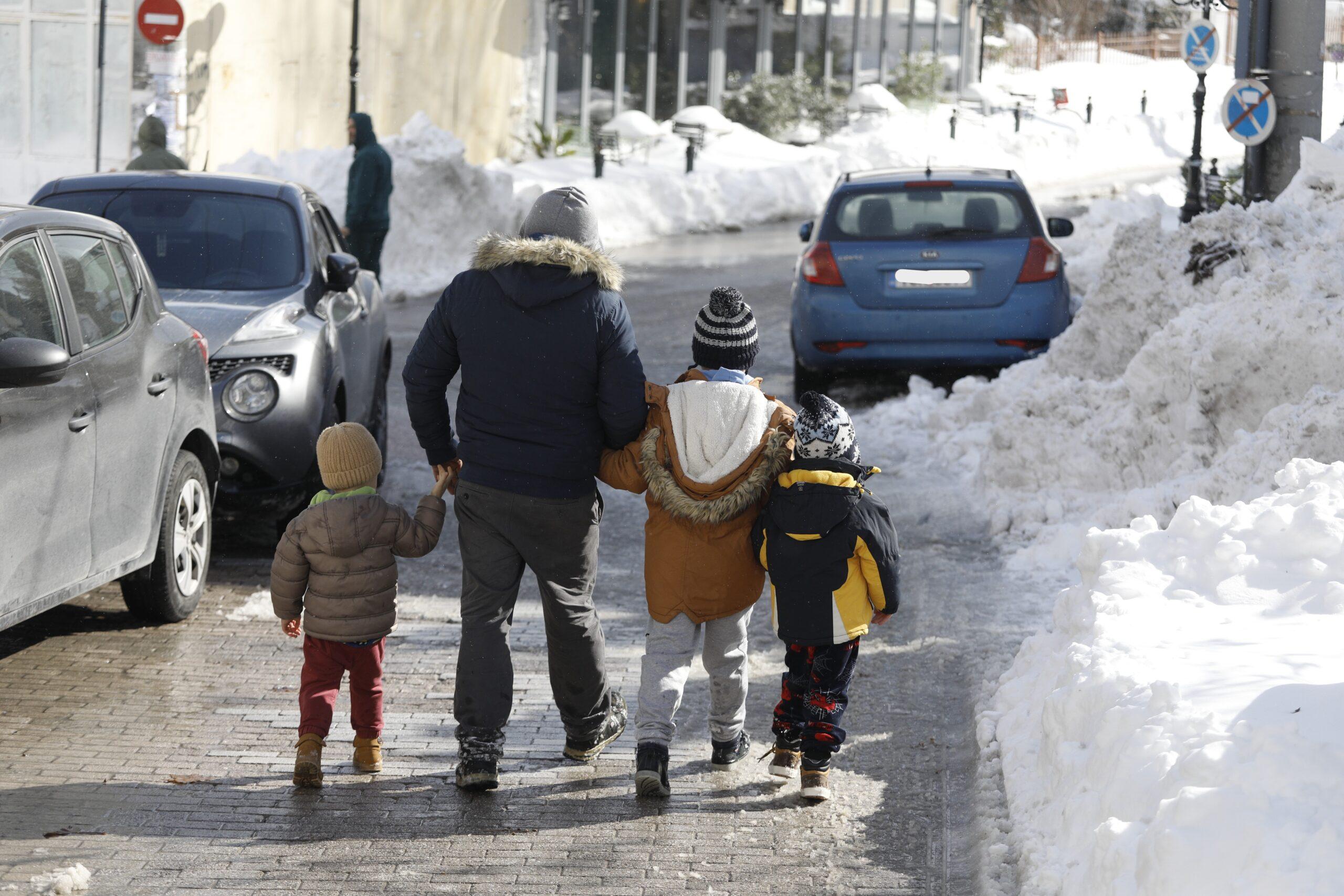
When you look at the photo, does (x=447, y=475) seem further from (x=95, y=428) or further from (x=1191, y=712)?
(x=1191, y=712)

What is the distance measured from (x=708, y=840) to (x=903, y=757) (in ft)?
3.22

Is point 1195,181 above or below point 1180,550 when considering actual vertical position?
above

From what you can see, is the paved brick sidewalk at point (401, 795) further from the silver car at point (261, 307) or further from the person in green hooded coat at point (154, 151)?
the person in green hooded coat at point (154, 151)

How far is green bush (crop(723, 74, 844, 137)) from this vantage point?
121 feet

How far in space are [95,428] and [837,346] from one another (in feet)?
20.7

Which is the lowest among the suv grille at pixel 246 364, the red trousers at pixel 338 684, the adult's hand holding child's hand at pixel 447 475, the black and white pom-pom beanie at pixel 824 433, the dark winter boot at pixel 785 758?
the dark winter boot at pixel 785 758

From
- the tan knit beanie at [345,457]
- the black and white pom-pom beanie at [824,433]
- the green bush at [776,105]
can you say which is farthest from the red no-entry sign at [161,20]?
the green bush at [776,105]

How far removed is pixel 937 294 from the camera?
1104 centimetres

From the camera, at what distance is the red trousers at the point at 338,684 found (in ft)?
16.4

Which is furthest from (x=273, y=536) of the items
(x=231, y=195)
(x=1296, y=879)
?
(x=1296, y=879)

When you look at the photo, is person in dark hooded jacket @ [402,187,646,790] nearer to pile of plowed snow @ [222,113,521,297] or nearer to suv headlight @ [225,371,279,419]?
suv headlight @ [225,371,279,419]

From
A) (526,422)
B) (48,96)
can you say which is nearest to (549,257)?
(526,422)

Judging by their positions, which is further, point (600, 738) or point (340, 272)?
point (340, 272)

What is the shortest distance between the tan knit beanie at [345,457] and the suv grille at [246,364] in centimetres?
287
